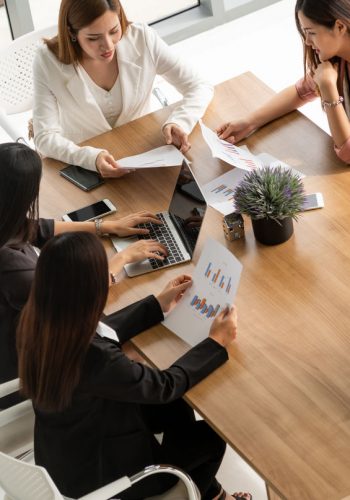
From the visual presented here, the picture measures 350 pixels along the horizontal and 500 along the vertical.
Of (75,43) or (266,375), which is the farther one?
(75,43)

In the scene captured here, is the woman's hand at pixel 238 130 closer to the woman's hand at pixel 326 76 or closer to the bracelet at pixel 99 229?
the woman's hand at pixel 326 76

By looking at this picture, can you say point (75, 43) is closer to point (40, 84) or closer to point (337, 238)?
point (40, 84)

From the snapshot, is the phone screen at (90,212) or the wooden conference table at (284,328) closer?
the wooden conference table at (284,328)

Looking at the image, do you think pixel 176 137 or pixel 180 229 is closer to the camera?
pixel 180 229

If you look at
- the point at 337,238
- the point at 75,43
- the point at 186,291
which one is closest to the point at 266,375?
the point at 186,291

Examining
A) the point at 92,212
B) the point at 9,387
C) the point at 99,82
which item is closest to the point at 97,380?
the point at 9,387

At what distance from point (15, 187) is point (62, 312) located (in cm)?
61

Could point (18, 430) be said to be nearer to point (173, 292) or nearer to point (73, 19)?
point (173, 292)

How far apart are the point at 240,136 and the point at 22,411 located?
1332mm

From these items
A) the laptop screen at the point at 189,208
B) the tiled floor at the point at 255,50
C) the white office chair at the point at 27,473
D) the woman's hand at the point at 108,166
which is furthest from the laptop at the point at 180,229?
the tiled floor at the point at 255,50

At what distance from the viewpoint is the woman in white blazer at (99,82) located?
128 inches

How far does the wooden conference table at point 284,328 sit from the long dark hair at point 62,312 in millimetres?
382

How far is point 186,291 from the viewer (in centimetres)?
265

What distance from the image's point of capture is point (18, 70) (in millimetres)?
4137
